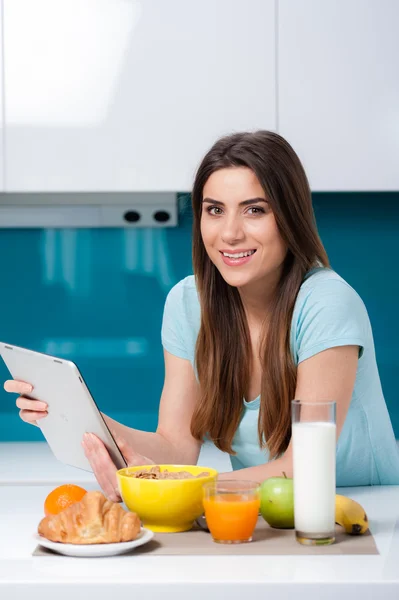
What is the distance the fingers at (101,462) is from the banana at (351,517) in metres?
0.36

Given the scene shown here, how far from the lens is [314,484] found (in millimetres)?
1138

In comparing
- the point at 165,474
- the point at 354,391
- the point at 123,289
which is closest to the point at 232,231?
the point at 354,391

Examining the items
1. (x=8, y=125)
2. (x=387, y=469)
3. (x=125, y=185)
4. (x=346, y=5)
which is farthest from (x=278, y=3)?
(x=387, y=469)

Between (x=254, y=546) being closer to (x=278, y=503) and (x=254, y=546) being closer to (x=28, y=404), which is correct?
(x=278, y=503)

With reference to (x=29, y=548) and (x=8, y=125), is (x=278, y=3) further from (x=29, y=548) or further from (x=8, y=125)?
(x=29, y=548)

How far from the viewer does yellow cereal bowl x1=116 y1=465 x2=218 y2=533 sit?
1181mm

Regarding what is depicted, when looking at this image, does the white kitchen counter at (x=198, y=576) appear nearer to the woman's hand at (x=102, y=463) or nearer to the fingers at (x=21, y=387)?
the woman's hand at (x=102, y=463)

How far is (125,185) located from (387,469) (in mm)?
1049

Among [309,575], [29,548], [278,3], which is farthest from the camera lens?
[278,3]

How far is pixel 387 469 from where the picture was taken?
1666 millimetres

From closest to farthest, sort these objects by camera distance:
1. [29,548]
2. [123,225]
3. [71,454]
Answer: [29,548], [71,454], [123,225]

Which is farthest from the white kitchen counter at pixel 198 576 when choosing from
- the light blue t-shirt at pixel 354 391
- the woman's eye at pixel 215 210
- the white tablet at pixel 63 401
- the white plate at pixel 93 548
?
the woman's eye at pixel 215 210

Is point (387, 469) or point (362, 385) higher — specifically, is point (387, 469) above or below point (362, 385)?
below

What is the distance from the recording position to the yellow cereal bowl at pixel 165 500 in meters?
1.18
